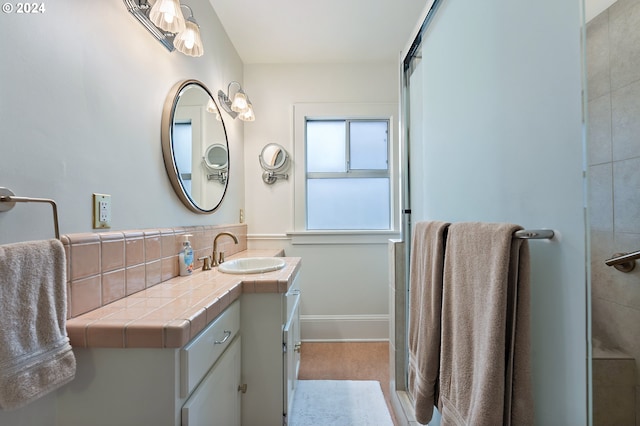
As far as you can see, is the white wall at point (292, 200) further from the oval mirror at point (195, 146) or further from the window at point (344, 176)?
the oval mirror at point (195, 146)

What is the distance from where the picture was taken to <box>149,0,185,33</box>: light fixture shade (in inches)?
43.3

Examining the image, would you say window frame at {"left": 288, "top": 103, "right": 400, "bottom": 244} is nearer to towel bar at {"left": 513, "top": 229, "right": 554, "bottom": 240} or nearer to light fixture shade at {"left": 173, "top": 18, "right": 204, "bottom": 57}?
light fixture shade at {"left": 173, "top": 18, "right": 204, "bottom": 57}

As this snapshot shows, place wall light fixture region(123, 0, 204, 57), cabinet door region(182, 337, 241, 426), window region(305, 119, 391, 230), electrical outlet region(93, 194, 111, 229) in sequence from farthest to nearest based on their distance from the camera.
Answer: window region(305, 119, 391, 230) < wall light fixture region(123, 0, 204, 57) < electrical outlet region(93, 194, 111, 229) < cabinet door region(182, 337, 241, 426)

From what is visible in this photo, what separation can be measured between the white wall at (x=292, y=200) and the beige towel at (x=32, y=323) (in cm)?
196

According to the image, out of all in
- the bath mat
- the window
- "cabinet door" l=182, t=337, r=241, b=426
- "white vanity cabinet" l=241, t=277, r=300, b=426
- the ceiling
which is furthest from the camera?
the window

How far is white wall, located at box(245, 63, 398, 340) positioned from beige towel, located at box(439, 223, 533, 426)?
5.98 ft

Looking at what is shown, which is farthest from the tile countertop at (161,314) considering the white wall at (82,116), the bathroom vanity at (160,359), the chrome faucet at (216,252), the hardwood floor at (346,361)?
the hardwood floor at (346,361)

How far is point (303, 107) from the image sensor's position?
8.55 ft

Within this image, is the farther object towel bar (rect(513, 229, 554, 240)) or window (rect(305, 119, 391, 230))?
window (rect(305, 119, 391, 230))

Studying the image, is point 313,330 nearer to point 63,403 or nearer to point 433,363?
point 433,363

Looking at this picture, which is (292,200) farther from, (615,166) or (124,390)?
(615,166)

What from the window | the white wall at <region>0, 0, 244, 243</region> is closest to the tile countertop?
the white wall at <region>0, 0, 244, 243</region>

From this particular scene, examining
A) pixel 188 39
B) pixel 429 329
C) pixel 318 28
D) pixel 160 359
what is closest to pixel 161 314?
pixel 160 359

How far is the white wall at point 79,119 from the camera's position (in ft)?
2.24
